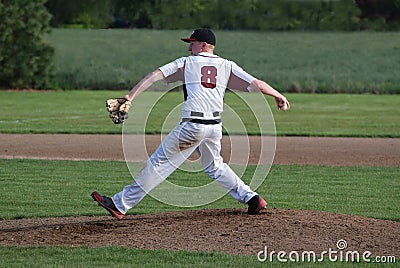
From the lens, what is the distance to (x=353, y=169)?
14.5 meters

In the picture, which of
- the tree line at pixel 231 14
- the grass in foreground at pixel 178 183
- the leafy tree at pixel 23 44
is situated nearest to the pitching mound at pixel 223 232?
the grass in foreground at pixel 178 183

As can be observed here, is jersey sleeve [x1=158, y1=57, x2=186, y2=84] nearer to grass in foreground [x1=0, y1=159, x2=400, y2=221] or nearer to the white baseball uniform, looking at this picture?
the white baseball uniform

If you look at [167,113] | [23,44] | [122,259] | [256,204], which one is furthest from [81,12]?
[122,259]

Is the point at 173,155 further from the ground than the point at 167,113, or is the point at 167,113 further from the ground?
the point at 173,155

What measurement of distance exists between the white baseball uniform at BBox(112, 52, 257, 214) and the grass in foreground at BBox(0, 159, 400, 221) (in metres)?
1.63

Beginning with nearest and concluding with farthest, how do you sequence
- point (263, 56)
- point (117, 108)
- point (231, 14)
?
point (117, 108)
point (263, 56)
point (231, 14)

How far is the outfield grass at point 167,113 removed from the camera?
69.4 feet

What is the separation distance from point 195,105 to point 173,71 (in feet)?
1.30

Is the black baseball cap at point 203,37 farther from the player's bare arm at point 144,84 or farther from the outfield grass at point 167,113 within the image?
the outfield grass at point 167,113

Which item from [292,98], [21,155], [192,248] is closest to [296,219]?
[192,248]

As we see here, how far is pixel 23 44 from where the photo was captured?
35812 mm

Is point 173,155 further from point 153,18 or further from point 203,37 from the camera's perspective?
point 153,18

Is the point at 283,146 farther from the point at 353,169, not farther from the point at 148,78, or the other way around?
the point at 148,78

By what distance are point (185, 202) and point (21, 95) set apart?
2365 centimetres
